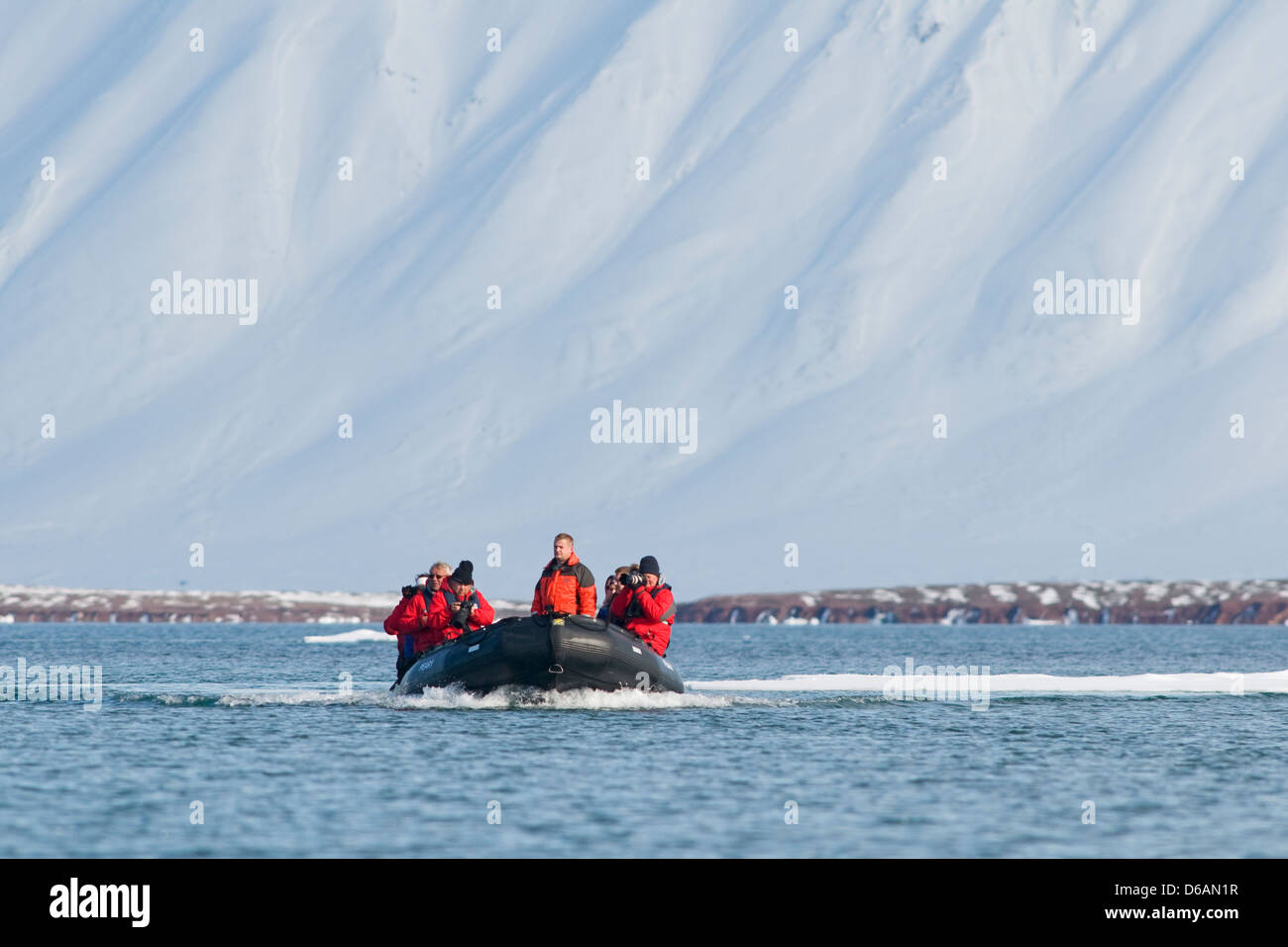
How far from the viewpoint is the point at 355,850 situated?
2228 cm

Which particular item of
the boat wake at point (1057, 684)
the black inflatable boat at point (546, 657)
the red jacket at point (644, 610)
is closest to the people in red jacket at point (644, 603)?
the red jacket at point (644, 610)

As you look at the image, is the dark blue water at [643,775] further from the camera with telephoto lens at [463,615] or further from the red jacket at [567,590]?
the red jacket at [567,590]

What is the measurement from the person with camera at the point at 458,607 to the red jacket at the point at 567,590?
238cm

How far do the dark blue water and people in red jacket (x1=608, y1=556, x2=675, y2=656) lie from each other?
1509 mm

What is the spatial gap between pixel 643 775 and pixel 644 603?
11.5 metres

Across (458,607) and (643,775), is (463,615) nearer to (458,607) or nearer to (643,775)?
(458,607)

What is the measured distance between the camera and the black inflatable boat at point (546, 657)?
126ft

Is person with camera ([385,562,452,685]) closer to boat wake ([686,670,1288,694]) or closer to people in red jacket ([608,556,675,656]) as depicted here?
people in red jacket ([608,556,675,656])

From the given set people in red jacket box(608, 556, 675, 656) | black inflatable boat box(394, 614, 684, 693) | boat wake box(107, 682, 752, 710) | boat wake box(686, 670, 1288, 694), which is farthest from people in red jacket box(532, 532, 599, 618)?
boat wake box(686, 670, 1288, 694)

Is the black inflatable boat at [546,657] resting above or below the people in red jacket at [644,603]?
below

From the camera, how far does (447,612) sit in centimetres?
4100
